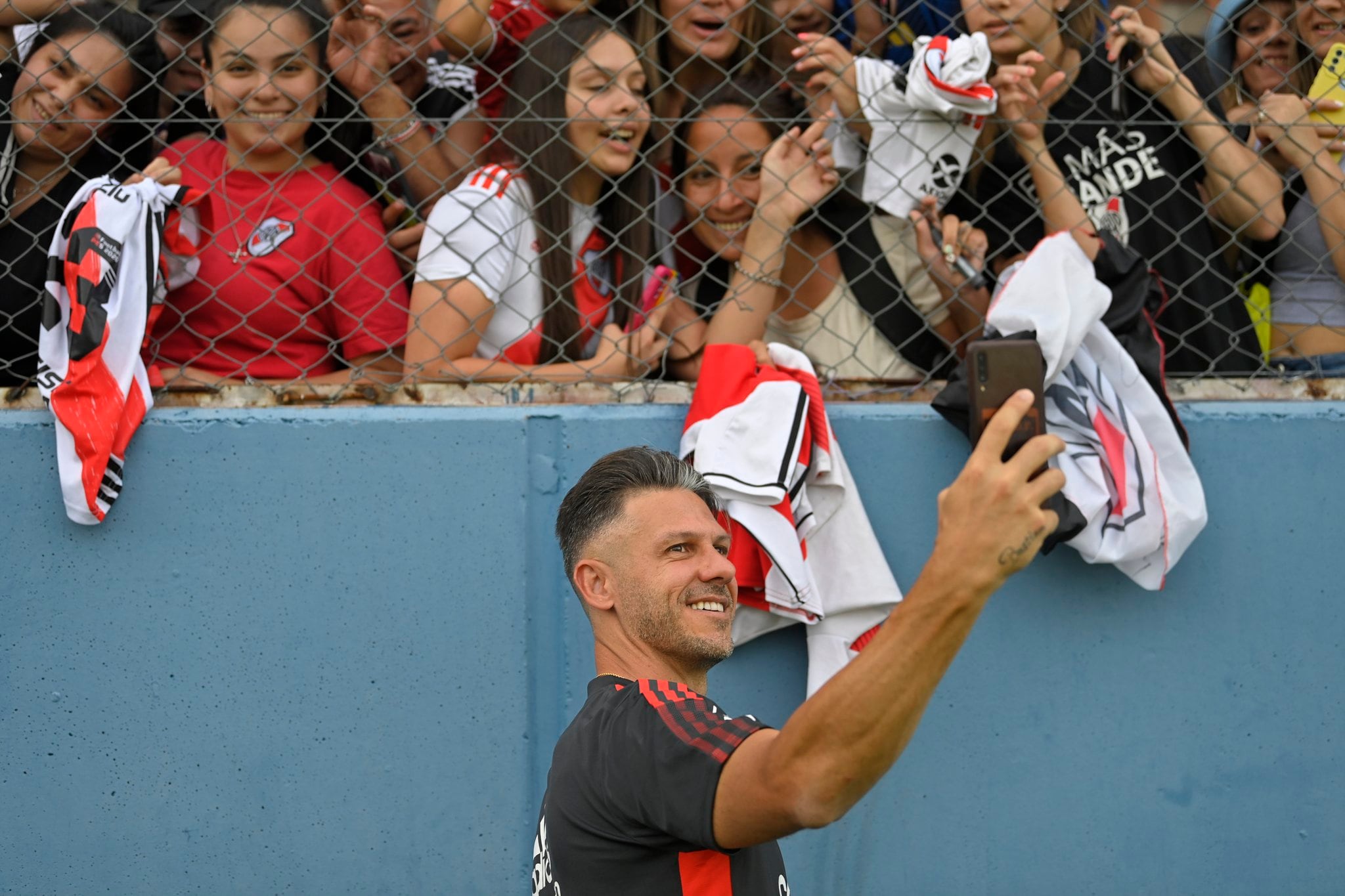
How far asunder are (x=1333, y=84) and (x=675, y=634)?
2.53 meters

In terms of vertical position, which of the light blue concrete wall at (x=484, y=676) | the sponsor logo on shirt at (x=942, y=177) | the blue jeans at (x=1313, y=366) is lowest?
the light blue concrete wall at (x=484, y=676)

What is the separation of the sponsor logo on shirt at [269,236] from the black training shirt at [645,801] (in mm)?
1789

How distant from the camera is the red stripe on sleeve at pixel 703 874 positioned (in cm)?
162

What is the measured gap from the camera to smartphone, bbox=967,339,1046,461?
6.05 ft

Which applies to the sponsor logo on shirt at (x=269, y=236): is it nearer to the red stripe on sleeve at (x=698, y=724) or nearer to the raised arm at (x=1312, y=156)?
the red stripe on sleeve at (x=698, y=724)

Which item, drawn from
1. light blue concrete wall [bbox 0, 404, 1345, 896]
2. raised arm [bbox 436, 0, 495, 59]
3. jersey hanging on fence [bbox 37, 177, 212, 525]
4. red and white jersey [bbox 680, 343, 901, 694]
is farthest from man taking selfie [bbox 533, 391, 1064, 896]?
raised arm [bbox 436, 0, 495, 59]

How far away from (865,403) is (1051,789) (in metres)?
1.02

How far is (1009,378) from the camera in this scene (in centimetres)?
208

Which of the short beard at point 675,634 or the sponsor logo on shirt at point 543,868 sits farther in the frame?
the short beard at point 675,634

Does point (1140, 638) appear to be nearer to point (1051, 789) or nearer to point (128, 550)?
point (1051, 789)

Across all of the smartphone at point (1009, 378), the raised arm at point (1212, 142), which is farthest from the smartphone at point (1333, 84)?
the smartphone at point (1009, 378)

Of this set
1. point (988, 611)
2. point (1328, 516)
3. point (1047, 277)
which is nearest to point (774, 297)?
point (1047, 277)

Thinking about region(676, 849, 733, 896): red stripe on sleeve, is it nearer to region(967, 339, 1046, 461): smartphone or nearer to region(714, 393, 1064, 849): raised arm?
region(714, 393, 1064, 849): raised arm

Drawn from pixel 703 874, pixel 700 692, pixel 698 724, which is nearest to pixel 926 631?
pixel 698 724
